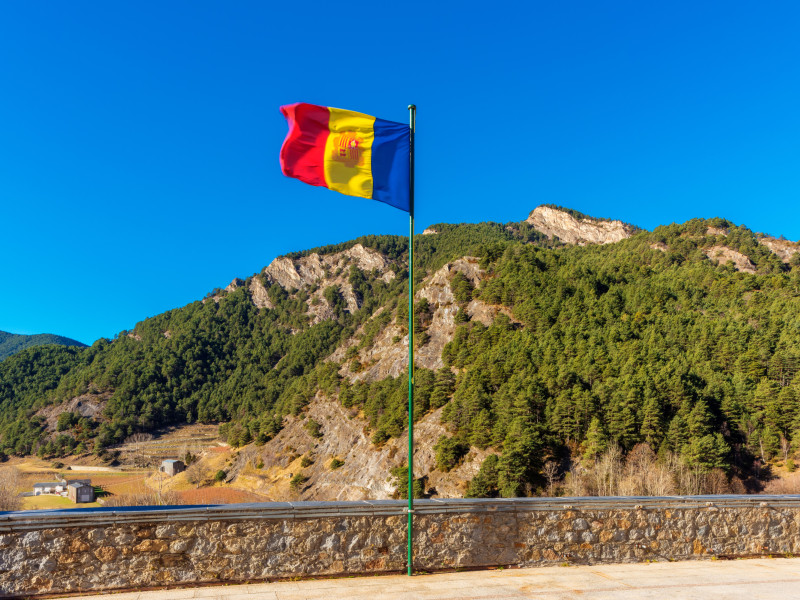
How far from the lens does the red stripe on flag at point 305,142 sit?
834 centimetres

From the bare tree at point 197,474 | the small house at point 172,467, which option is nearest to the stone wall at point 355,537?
the bare tree at point 197,474

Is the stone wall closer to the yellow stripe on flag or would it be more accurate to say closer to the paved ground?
the paved ground

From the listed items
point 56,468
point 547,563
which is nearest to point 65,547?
point 547,563

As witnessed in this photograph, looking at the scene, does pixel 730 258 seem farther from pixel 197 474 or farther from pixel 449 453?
pixel 197 474

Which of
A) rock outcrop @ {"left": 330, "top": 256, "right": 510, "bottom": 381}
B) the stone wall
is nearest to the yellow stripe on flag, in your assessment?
the stone wall

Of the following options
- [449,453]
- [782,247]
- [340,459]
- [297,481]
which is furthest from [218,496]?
[782,247]

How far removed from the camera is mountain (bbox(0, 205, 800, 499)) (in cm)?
5659

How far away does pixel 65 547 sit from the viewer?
6820 millimetres

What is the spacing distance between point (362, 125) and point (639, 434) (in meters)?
57.1

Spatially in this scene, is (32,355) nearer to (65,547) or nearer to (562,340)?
(562,340)

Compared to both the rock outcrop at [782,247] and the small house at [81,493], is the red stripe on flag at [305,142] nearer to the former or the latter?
the small house at [81,493]

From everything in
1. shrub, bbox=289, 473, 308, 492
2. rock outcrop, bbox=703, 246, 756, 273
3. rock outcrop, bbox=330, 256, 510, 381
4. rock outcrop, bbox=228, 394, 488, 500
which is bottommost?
shrub, bbox=289, 473, 308, 492

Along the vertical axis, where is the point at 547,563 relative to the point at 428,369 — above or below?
below

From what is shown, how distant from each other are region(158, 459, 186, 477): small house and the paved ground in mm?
101344
